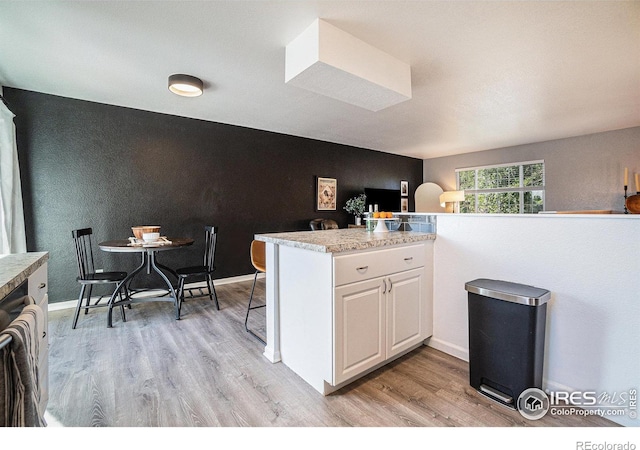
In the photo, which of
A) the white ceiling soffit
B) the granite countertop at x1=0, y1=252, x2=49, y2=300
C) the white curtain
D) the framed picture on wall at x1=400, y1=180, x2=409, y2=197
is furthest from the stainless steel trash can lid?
the framed picture on wall at x1=400, y1=180, x2=409, y2=197

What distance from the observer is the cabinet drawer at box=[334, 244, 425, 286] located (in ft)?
5.56

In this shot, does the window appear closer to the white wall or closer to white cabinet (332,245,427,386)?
the white wall

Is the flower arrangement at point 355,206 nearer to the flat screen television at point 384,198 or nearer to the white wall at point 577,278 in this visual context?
the flat screen television at point 384,198

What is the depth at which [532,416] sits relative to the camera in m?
1.57

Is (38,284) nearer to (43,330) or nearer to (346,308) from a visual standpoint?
(43,330)

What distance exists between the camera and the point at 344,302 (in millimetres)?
1718

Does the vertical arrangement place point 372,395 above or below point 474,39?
below

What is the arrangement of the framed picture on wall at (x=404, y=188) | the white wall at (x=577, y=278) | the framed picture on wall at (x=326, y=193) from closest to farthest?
the white wall at (x=577, y=278)
the framed picture on wall at (x=326, y=193)
the framed picture on wall at (x=404, y=188)

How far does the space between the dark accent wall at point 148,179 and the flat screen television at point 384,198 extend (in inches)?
59.2

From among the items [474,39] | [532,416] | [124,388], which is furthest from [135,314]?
[474,39]

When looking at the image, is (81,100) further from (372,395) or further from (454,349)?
(454,349)

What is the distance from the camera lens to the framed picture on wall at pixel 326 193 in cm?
555

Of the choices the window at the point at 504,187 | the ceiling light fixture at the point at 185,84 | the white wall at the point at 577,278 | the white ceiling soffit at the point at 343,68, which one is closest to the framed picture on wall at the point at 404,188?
the window at the point at 504,187

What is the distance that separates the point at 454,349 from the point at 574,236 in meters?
1.11
